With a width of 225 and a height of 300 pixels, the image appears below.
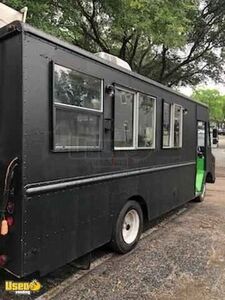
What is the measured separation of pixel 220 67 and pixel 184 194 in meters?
15.3

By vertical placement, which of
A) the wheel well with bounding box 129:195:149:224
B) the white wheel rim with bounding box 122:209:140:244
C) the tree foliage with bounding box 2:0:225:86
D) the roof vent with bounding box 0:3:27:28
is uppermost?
the tree foliage with bounding box 2:0:225:86

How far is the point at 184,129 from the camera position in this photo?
8.05 metres

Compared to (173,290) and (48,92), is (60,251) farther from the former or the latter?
(48,92)

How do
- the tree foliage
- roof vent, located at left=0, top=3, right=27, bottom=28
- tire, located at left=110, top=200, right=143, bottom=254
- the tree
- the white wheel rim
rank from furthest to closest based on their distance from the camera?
1. the tree
2. the tree foliage
3. the white wheel rim
4. tire, located at left=110, top=200, right=143, bottom=254
5. roof vent, located at left=0, top=3, right=27, bottom=28

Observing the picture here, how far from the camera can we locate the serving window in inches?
158

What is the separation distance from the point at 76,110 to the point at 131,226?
7.91ft

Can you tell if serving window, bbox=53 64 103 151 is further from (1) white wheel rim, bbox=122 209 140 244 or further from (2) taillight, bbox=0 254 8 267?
(1) white wheel rim, bbox=122 209 140 244

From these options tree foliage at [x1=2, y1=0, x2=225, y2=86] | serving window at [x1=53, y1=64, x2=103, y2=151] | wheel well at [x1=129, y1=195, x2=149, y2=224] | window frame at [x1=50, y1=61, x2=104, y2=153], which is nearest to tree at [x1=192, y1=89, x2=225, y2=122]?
tree foliage at [x1=2, y1=0, x2=225, y2=86]

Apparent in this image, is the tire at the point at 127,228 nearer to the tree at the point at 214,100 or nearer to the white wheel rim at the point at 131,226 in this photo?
the white wheel rim at the point at 131,226

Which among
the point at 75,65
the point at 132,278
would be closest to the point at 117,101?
the point at 75,65

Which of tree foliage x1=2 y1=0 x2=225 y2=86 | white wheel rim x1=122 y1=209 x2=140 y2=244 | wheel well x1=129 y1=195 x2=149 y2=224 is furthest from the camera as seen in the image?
tree foliage x1=2 y1=0 x2=225 y2=86

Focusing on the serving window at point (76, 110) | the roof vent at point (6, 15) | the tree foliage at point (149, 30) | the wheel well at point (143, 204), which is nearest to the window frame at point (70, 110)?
the serving window at point (76, 110)

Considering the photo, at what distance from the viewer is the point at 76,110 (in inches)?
170

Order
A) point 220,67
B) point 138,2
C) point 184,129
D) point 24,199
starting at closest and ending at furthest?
point 24,199 → point 184,129 → point 138,2 → point 220,67
